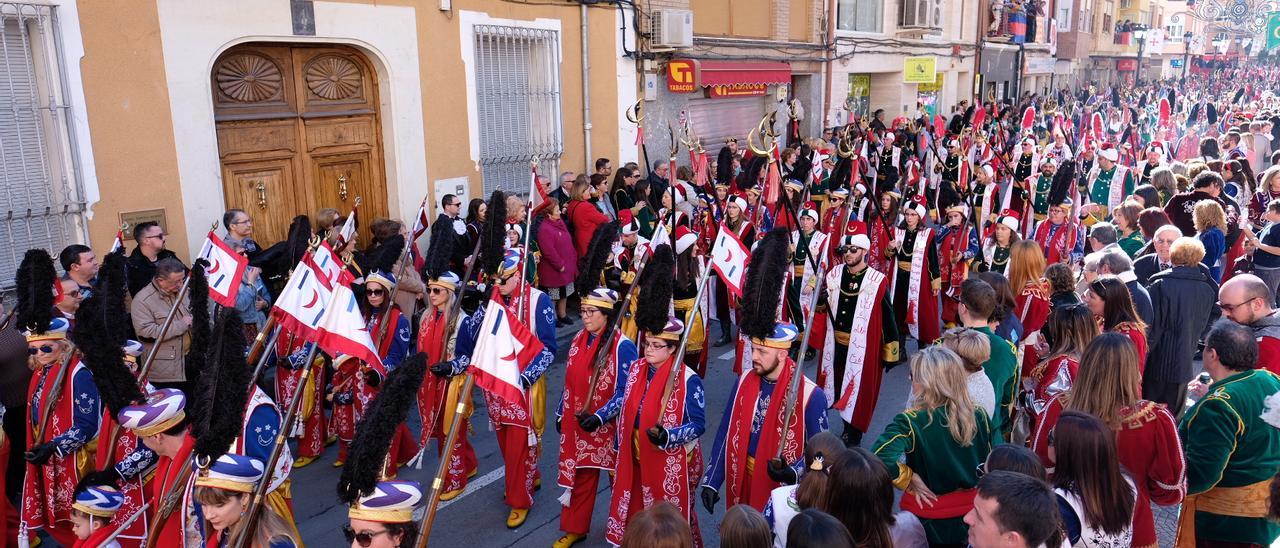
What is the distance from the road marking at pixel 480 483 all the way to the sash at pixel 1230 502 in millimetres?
4100

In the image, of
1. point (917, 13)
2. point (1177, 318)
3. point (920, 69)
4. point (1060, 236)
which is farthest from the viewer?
point (917, 13)

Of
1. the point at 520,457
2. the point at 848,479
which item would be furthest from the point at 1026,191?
the point at 848,479

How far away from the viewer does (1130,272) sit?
583cm

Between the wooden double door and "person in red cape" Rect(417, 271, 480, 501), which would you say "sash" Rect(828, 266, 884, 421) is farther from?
the wooden double door

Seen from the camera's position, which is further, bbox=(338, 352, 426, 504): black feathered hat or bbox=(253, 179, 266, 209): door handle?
bbox=(253, 179, 266, 209): door handle

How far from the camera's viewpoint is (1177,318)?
565cm

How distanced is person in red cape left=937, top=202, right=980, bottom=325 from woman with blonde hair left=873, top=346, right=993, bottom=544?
498 cm

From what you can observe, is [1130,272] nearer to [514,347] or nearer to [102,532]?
[514,347]

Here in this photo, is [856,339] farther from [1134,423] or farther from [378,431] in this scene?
[378,431]

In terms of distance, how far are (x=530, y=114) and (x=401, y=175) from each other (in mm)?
2355

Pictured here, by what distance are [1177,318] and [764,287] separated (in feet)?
9.60

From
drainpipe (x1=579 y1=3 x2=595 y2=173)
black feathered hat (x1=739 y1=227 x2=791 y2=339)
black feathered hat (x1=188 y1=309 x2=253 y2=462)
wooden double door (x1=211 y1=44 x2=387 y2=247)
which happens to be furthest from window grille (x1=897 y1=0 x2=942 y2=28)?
black feathered hat (x1=188 y1=309 x2=253 y2=462)

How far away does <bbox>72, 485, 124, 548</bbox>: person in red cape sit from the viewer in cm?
373

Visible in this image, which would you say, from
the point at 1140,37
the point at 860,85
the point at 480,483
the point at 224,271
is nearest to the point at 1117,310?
the point at 480,483
